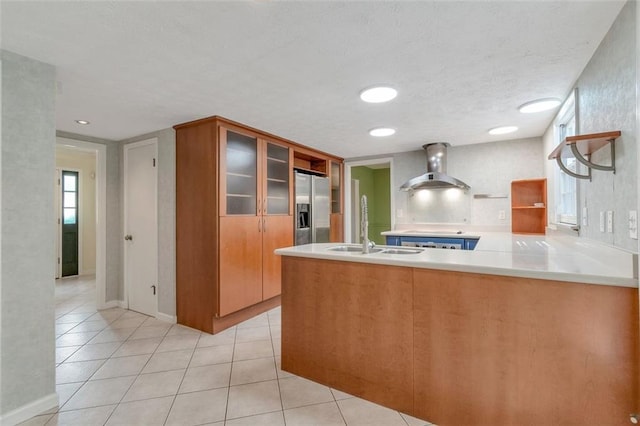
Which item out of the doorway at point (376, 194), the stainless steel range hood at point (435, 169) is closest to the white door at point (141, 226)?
the stainless steel range hood at point (435, 169)

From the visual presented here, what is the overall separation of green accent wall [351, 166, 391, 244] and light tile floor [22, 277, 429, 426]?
487cm

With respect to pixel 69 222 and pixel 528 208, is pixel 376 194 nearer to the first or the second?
pixel 528 208

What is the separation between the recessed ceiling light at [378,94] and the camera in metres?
2.30

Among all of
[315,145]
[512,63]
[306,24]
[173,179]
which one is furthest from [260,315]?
[512,63]

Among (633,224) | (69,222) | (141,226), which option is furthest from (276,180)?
(69,222)

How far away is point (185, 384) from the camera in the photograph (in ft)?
6.85

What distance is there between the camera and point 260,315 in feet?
11.8

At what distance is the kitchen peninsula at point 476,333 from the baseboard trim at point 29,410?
151 cm

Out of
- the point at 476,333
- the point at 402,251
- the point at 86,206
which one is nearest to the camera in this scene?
the point at 476,333

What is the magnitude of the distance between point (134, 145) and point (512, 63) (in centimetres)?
396

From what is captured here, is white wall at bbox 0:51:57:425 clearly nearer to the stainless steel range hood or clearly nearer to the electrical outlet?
the electrical outlet

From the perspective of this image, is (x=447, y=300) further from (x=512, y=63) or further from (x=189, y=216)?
(x=189, y=216)

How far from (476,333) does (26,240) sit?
2627 millimetres

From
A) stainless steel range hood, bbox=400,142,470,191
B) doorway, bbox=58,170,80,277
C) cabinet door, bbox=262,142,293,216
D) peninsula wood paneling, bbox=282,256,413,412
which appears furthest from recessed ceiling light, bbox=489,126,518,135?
doorway, bbox=58,170,80,277
